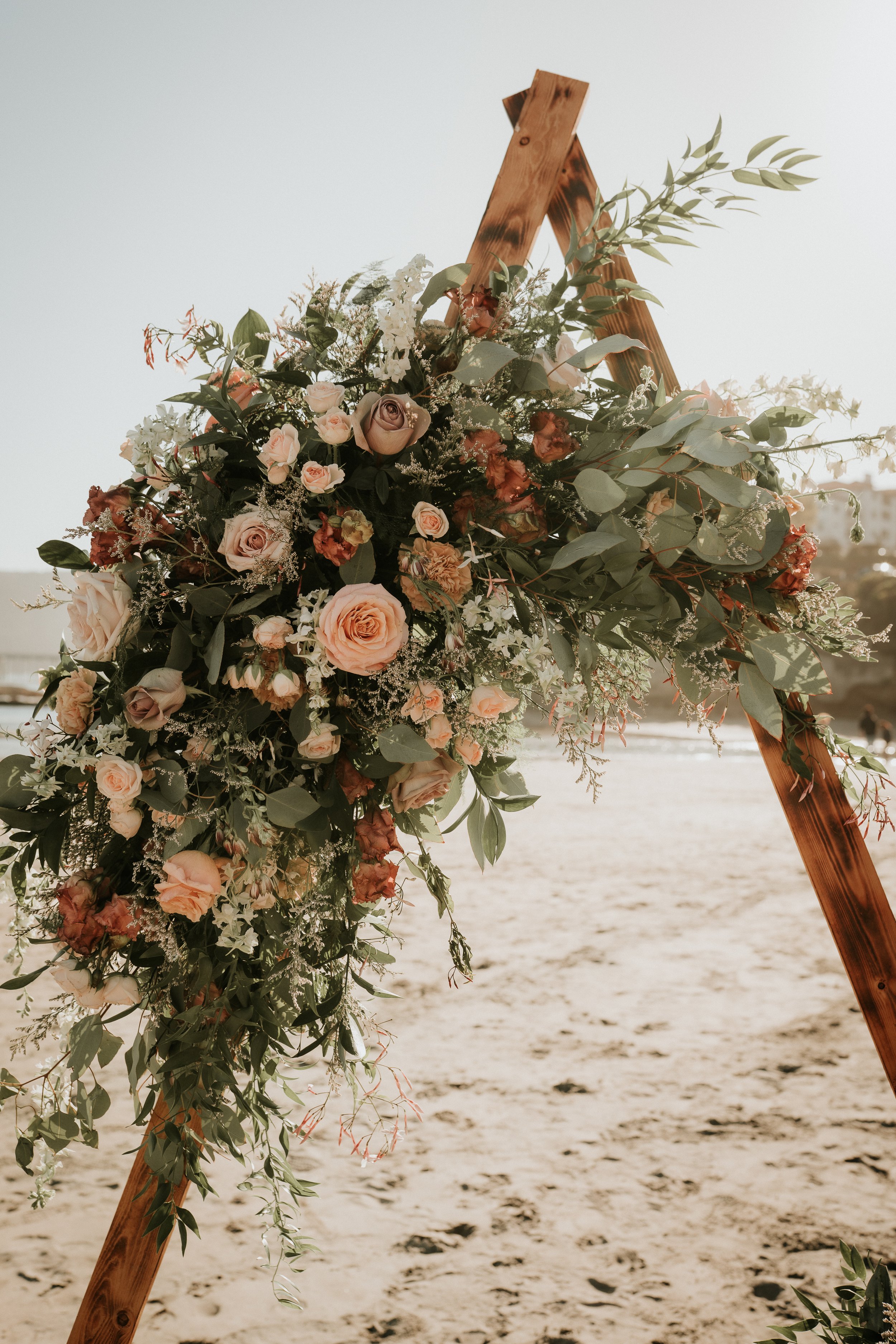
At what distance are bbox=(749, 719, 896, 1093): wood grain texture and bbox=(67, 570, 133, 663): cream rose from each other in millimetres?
896

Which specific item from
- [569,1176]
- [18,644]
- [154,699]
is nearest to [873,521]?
[18,644]

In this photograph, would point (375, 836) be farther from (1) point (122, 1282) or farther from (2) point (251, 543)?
(1) point (122, 1282)

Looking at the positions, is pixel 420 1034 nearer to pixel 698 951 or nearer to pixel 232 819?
pixel 698 951

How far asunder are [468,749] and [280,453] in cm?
44

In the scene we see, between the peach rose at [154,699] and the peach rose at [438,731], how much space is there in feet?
0.98

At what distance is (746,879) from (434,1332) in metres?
4.45

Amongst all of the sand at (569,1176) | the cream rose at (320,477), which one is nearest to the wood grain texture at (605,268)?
the cream rose at (320,477)

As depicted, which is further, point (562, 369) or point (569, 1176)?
point (569, 1176)

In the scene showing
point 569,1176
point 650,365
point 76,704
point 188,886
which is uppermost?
point 650,365

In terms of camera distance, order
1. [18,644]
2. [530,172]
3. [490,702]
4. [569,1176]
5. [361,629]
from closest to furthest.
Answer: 1. [361,629]
2. [490,702]
3. [530,172]
4. [569,1176]
5. [18,644]

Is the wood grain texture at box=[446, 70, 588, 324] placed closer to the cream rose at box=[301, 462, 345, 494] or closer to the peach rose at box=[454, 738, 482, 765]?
the cream rose at box=[301, 462, 345, 494]

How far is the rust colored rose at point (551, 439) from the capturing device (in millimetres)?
1082

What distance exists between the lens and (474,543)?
107 centimetres

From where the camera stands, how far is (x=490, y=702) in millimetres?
1065
